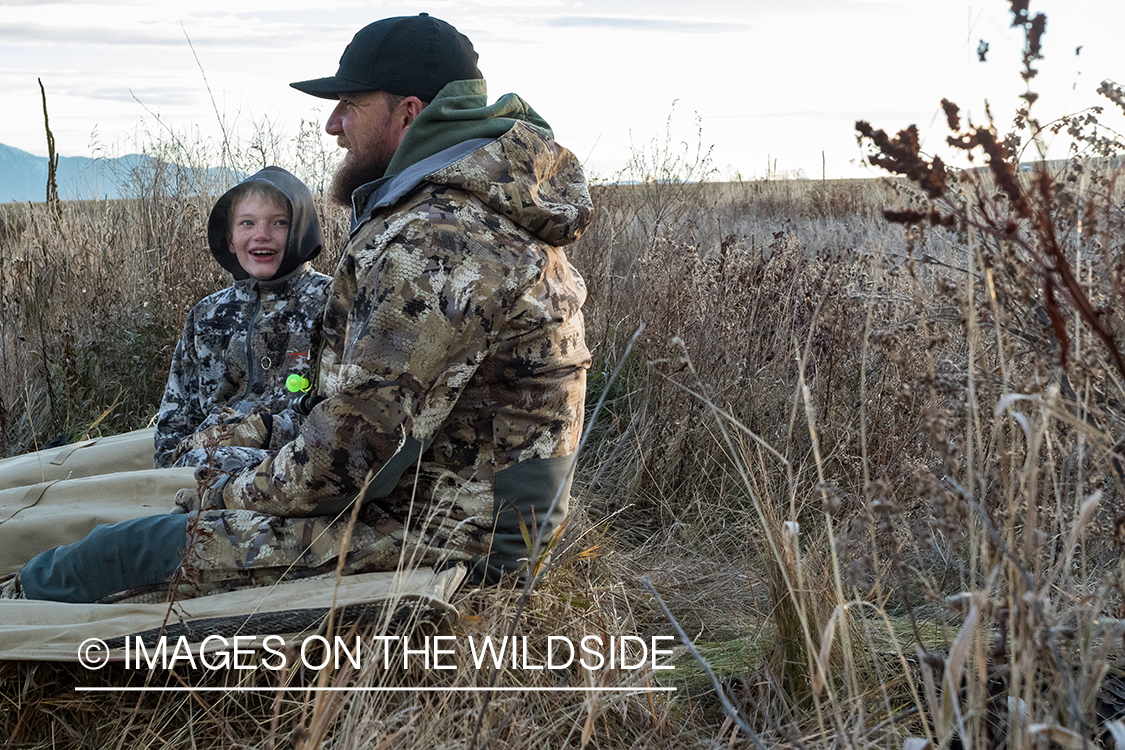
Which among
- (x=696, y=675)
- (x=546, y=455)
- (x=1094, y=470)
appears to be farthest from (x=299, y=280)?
(x=1094, y=470)

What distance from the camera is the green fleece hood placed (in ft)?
7.87

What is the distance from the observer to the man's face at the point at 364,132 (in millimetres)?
2682

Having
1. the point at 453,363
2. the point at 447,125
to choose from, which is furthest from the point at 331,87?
the point at 453,363

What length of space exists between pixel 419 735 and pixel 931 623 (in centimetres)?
161

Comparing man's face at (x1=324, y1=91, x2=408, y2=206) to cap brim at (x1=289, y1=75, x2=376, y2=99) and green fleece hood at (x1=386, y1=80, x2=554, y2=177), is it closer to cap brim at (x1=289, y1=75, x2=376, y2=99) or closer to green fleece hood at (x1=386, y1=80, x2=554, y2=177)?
cap brim at (x1=289, y1=75, x2=376, y2=99)

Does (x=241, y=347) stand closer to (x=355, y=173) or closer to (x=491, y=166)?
A: (x=355, y=173)

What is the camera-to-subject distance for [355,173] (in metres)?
2.78

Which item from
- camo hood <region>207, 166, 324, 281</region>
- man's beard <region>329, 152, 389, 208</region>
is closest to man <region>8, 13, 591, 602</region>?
man's beard <region>329, 152, 389, 208</region>

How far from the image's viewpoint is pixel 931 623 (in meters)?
2.73

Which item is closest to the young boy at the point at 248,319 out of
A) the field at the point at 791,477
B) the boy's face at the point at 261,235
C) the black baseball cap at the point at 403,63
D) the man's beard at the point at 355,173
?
the boy's face at the point at 261,235

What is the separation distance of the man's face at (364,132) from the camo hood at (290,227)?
121 centimetres

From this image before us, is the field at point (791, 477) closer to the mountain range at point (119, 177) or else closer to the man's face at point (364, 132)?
the mountain range at point (119, 177)

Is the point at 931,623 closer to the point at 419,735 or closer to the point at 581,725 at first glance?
the point at 581,725

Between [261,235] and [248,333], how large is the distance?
0.43 m
